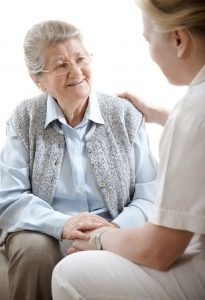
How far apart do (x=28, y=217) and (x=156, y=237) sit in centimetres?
78

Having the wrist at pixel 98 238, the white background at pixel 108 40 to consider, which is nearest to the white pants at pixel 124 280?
the wrist at pixel 98 238

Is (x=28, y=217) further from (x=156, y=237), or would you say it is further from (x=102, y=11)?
(x=102, y=11)

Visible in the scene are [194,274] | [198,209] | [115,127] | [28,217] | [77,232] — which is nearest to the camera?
[198,209]

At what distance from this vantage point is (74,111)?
199 cm

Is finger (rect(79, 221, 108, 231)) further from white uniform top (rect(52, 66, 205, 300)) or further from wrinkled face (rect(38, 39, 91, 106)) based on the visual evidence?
wrinkled face (rect(38, 39, 91, 106))

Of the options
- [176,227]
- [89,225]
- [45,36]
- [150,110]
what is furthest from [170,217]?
[45,36]

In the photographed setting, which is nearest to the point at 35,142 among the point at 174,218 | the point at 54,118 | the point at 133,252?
the point at 54,118

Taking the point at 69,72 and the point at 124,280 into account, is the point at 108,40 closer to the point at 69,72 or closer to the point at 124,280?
the point at 69,72

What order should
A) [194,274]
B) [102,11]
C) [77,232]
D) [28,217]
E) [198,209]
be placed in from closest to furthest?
[198,209]
[194,274]
[77,232]
[28,217]
[102,11]

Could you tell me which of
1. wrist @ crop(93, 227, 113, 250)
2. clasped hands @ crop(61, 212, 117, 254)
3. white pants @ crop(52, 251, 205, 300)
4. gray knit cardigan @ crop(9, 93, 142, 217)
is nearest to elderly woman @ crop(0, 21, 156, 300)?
gray knit cardigan @ crop(9, 93, 142, 217)

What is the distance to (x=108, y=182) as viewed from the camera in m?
1.91

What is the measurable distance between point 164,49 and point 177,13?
0.40ft

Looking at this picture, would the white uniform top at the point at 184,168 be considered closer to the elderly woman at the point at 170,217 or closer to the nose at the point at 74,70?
the elderly woman at the point at 170,217

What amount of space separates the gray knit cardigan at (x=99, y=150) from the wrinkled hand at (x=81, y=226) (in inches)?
7.3
